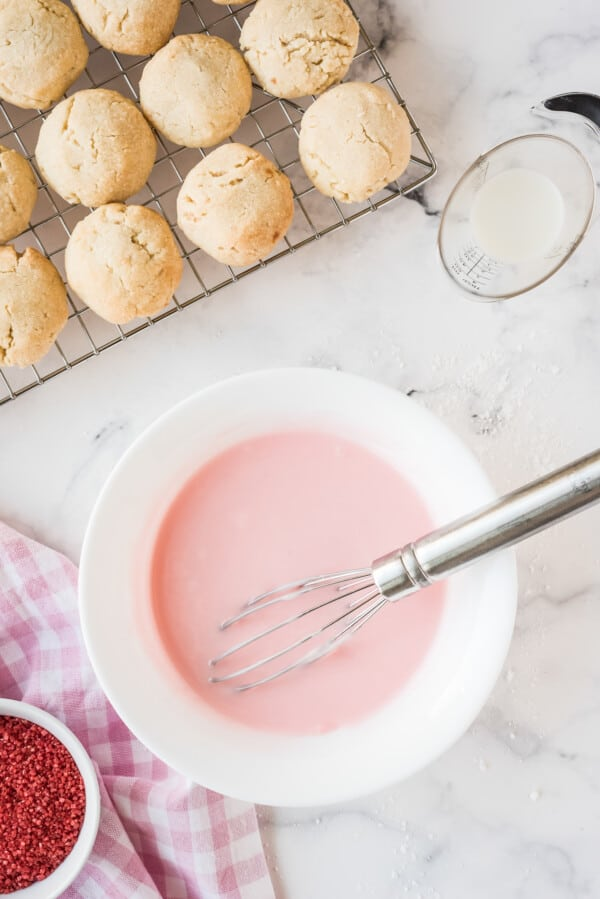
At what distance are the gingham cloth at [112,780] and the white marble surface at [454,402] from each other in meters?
0.04

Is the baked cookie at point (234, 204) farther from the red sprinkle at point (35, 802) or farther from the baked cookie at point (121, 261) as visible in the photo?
the red sprinkle at point (35, 802)

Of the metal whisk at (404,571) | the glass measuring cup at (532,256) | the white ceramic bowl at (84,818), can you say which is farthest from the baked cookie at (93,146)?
the white ceramic bowl at (84,818)

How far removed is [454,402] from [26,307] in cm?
51

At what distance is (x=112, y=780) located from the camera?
1085mm

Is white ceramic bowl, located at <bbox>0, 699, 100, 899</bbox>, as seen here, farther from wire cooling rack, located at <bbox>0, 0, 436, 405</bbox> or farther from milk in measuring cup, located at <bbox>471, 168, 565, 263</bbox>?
milk in measuring cup, located at <bbox>471, 168, 565, 263</bbox>

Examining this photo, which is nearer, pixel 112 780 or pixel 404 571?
pixel 404 571

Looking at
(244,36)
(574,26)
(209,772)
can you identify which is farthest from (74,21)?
(209,772)

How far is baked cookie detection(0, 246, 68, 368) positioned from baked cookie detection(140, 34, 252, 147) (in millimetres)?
212

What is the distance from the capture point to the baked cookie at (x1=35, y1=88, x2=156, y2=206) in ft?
3.19

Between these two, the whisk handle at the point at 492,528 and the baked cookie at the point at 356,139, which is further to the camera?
the baked cookie at the point at 356,139

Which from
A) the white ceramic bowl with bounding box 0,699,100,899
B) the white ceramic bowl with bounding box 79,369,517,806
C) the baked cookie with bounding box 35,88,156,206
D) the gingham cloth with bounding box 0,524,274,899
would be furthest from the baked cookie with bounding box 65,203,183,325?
the white ceramic bowl with bounding box 0,699,100,899

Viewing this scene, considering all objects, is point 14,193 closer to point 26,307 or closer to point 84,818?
point 26,307

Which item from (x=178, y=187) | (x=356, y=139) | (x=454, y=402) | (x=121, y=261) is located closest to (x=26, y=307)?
(x=121, y=261)

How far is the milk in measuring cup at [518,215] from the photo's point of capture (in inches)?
41.2
